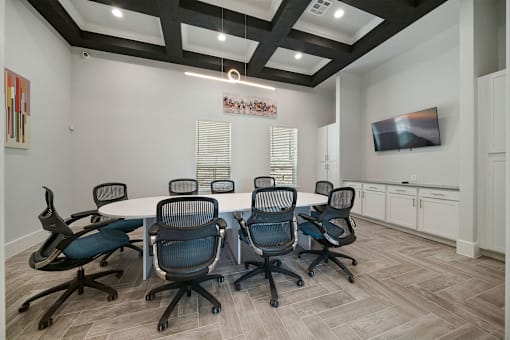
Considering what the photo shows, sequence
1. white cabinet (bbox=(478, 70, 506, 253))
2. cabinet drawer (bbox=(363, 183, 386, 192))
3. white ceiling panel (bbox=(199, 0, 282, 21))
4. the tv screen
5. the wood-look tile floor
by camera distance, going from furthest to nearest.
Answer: cabinet drawer (bbox=(363, 183, 386, 192))
the tv screen
white ceiling panel (bbox=(199, 0, 282, 21))
white cabinet (bbox=(478, 70, 506, 253))
the wood-look tile floor

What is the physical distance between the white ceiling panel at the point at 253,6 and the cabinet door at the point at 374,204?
396 centimetres

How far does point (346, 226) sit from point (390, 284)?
0.69 meters

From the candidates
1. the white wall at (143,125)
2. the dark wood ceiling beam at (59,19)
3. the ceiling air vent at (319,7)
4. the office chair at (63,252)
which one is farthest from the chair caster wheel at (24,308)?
the ceiling air vent at (319,7)

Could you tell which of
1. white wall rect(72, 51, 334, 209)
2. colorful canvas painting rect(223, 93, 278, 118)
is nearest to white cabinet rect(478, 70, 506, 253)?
colorful canvas painting rect(223, 93, 278, 118)

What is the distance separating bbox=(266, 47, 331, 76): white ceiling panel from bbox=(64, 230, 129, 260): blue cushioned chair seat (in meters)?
4.45

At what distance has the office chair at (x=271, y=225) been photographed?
179 cm

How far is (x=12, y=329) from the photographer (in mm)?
1392

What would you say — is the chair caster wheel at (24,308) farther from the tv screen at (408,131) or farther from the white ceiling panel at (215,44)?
the tv screen at (408,131)

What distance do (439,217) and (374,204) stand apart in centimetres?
108

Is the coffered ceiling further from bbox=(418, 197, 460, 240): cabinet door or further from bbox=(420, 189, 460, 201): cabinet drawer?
bbox=(418, 197, 460, 240): cabinet door

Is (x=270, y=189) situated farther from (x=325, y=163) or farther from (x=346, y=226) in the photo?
(x=325, y=163)

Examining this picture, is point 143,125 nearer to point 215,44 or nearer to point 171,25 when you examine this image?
point 171,25

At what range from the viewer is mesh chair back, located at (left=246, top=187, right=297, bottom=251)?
1.81m

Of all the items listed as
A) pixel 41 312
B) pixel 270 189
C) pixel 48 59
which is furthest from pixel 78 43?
pixel 270 189
